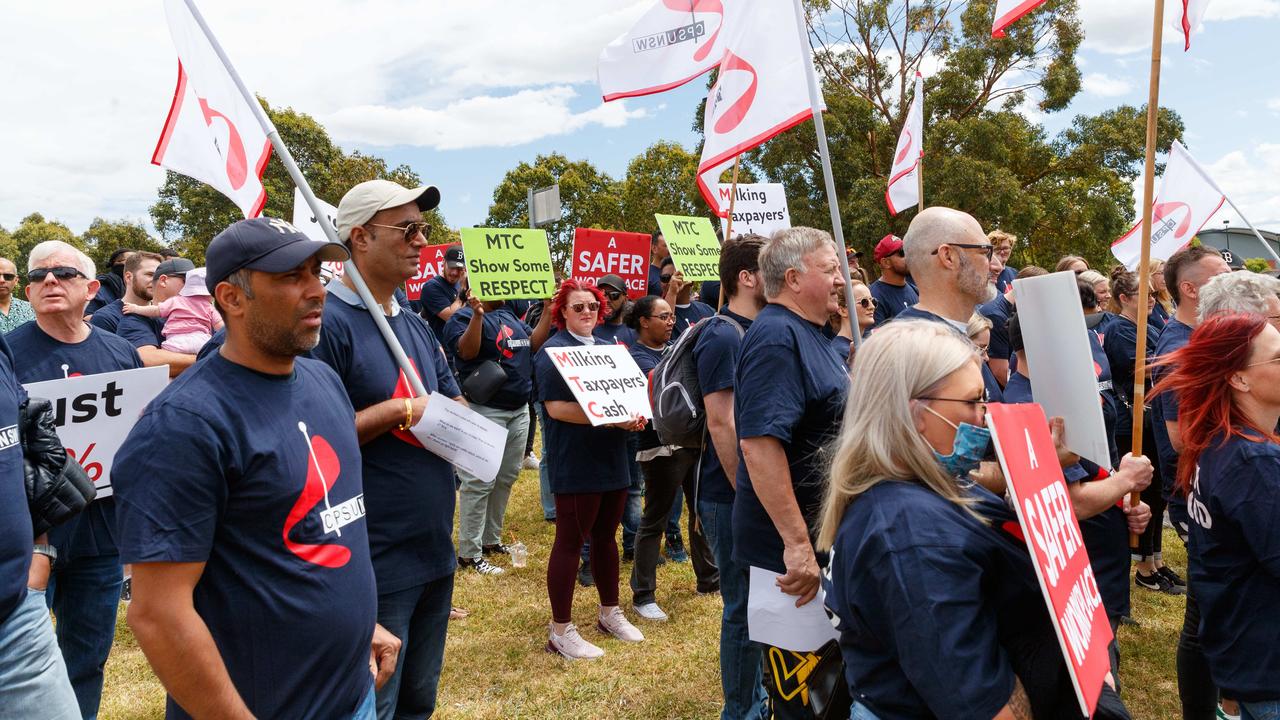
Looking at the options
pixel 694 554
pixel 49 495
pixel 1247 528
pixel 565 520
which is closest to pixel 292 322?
pixel 49 495

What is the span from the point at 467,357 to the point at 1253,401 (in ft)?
18.2

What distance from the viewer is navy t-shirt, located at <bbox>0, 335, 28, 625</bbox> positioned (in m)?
2.56

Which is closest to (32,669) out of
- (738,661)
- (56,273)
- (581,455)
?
(56,273)

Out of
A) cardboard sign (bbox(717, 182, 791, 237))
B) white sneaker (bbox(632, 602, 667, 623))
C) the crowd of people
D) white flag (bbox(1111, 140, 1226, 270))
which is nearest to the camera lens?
the crowd of people

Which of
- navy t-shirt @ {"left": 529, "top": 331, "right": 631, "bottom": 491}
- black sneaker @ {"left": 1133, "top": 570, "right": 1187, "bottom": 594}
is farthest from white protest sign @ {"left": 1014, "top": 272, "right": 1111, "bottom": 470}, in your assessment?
black sneaker @ {"left": 1133, "top": 570, "right": 1187, "bottom": 594}

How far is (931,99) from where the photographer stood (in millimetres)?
22953

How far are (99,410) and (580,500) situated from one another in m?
2.65

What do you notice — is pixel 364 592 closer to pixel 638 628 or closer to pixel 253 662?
pixel 253 662

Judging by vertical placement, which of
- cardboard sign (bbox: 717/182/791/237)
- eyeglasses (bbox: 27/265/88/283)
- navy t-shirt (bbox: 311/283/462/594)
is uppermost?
eyeglasses (bbox: 27/265/88/283)

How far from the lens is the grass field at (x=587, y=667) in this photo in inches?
181

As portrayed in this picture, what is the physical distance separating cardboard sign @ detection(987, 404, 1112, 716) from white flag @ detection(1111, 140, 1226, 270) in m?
6.78

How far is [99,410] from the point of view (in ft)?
12.4

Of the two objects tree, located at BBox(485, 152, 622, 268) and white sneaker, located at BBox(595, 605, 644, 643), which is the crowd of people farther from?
tree, located at BBox(485, 152, 622, 268)

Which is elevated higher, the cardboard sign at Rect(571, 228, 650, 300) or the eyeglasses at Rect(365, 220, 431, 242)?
the eyeglasses at Rect(365, 220, 431, 242)
